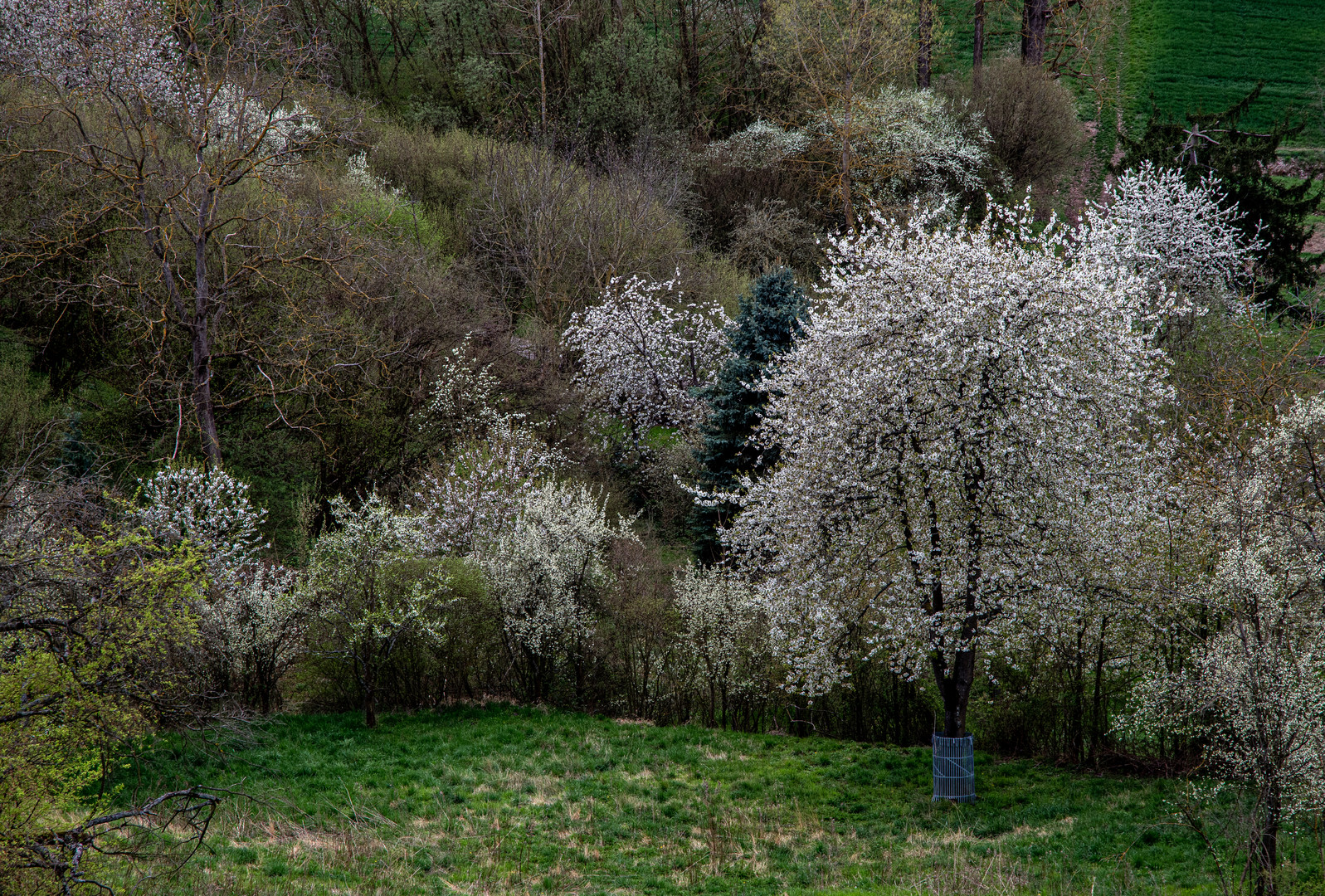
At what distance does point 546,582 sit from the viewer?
15930 mm

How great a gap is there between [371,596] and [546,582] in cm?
285

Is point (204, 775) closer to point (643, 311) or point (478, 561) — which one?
point (478, 561)

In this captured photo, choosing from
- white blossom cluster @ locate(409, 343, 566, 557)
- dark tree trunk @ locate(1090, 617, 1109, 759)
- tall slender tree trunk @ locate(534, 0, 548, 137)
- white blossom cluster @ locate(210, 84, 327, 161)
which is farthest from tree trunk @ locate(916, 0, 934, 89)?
dark tree trunk @ locate(1090, 617, 1109, 759)

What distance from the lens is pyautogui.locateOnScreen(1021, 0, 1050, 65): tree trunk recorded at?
38406 mm

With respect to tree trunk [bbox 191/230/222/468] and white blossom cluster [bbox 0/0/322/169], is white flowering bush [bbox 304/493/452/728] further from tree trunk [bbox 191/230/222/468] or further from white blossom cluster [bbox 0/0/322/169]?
white blossom cluster [bbox 0/0/322/169]

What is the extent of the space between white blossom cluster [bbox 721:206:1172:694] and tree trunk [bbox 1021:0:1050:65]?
102 ft

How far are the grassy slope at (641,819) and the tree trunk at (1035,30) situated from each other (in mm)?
33560

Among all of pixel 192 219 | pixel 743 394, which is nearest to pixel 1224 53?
pixel 743 394

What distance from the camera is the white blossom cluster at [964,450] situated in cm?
1094

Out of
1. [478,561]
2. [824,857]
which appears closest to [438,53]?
[478,561]

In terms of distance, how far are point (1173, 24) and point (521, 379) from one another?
42087 mm

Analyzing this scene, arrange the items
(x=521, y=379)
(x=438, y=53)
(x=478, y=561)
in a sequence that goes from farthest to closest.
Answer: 1. (x=438, y=53)
2. (x=521, y=379)
3. (x=478, y=561)

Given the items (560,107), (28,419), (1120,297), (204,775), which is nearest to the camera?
(1120,297)

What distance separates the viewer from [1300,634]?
9680 millimetres
